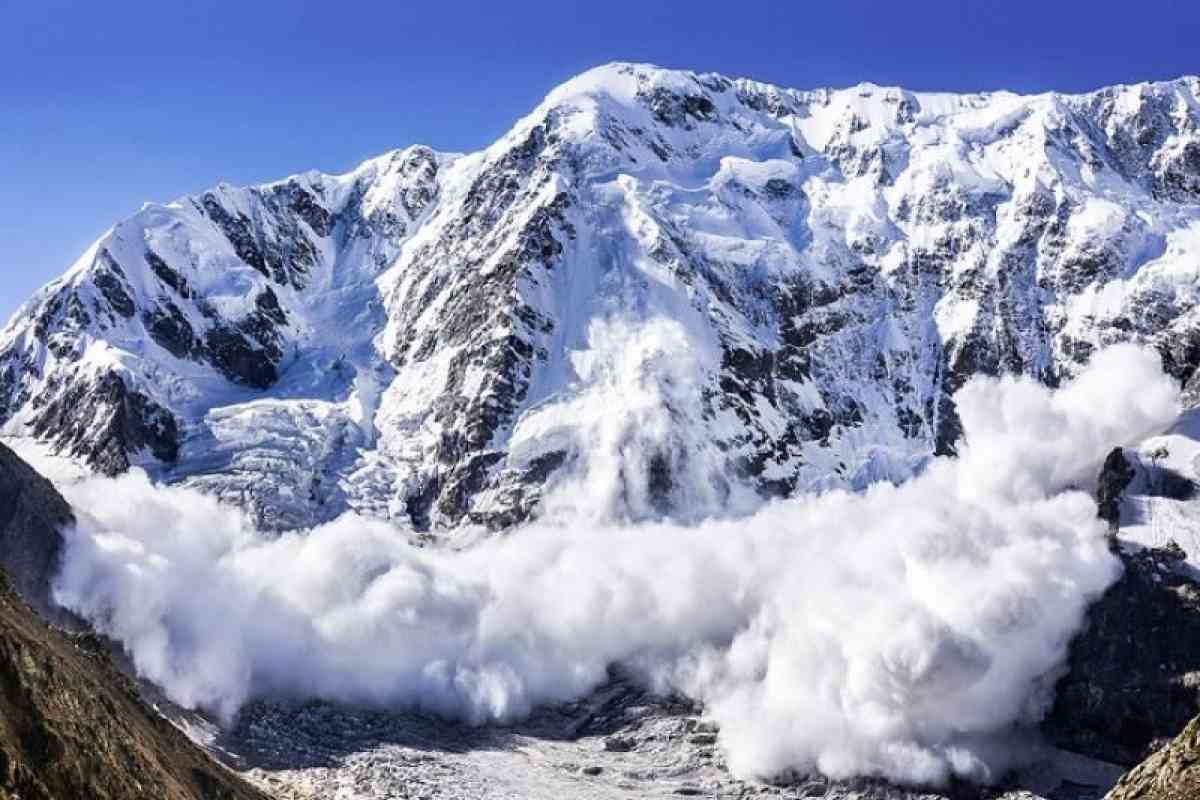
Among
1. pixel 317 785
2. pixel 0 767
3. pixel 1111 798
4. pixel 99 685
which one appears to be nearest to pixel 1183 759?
pixel 1111 798

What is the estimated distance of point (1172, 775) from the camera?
1925 inches

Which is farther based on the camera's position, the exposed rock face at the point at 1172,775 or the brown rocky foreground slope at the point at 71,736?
the brown rocky foreground slope at the point at 71,736

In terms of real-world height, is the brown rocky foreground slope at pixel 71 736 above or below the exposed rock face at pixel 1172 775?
above

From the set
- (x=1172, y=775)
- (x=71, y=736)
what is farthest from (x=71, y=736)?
(x=1172, y=775)

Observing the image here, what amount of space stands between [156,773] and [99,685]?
13427mm

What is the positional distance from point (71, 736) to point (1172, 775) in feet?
195

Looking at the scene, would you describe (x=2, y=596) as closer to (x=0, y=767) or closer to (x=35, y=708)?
(x=35, y=708)

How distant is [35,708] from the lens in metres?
78.6

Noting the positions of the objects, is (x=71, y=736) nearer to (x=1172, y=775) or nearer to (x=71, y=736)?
(x=71, y=736)

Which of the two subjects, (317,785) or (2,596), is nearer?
(2,596)

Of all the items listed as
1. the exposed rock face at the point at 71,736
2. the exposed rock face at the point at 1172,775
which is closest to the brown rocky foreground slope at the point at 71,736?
the exposed rock face at the point at 71,736

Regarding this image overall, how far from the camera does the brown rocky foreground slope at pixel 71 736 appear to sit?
244 feet

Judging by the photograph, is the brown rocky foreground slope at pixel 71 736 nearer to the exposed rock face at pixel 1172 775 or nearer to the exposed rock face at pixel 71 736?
the exposed rock face at pixel 71 736

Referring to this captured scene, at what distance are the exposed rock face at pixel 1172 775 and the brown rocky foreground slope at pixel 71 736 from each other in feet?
159
